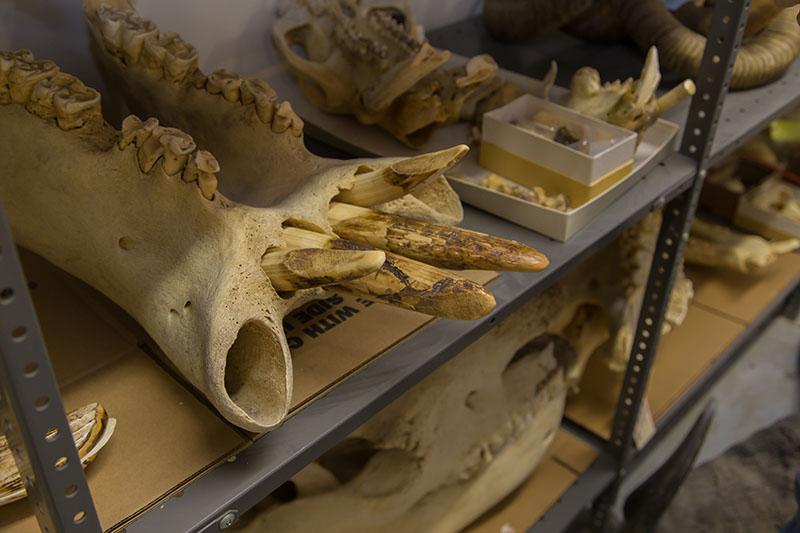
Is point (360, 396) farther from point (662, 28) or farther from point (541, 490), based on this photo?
point (662, 28)

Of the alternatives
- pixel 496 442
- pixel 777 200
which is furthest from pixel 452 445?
pixel 777 200

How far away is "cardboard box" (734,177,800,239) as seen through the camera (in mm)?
2232

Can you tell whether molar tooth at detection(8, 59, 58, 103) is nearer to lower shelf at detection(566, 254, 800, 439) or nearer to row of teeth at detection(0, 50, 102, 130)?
row of teeth at detection(0, 50, 102, 130)

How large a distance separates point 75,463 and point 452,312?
1.20 ft

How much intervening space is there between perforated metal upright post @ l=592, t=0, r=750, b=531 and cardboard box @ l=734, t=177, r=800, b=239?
2.63 feet

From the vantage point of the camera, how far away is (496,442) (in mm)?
1398

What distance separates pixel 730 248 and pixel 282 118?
1.57 m

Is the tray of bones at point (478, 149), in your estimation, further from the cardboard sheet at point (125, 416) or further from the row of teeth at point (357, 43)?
the cardboard sheet at point (125, 416)

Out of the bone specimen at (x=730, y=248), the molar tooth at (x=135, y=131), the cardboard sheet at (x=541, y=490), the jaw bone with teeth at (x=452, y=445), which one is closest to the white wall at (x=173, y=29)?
the molar tooth at (x=135, y=131)

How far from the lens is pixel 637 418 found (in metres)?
1.69

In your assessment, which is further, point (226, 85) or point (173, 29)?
point (173, 29)

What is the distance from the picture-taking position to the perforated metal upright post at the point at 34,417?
53 cm

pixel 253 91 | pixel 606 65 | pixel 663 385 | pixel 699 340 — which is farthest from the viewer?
pixel 699 340

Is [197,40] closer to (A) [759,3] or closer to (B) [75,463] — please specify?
(B) [75,463]
